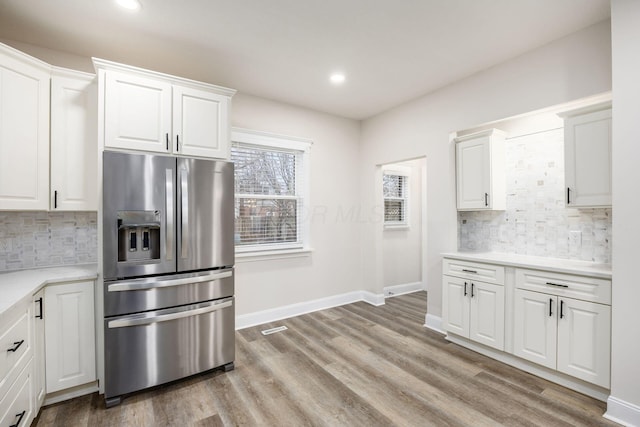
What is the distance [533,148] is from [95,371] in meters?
4.39

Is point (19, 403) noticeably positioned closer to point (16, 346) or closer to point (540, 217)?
point (16, 346)

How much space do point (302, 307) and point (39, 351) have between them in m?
2.67

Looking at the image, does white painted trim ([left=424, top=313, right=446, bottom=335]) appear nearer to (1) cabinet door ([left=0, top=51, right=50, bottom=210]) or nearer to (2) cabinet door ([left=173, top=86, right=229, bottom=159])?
(2) cabinet door ([left=173, top=86, right=229, bottom=159])

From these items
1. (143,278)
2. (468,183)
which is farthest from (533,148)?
(143,278)

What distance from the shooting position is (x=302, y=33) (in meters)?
2.42

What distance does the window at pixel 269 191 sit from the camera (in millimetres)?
3627

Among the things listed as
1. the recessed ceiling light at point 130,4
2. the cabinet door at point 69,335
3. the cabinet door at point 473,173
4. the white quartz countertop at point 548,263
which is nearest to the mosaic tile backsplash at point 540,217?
the white quartz countertop at point 548,263

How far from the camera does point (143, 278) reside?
2.24m

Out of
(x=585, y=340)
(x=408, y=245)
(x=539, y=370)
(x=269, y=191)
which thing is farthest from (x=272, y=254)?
(x=585, y=340)

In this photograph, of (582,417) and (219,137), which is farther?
(219,137)

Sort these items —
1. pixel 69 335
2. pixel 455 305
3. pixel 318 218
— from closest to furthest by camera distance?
pixel 69 335, pixel 455 305, pixel 318 218

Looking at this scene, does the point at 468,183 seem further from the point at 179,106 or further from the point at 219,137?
the point at 179,106

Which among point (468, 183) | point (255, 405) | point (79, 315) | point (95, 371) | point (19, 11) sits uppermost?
point (19, 11)

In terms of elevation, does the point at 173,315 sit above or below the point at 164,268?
below
